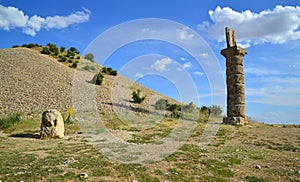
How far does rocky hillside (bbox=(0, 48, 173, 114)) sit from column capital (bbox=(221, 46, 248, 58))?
11.8 meters

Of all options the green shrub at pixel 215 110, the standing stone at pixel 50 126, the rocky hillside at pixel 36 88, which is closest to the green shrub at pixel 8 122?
the rocky hillside at pixel 36 88

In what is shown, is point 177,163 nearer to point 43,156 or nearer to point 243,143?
point 43,156

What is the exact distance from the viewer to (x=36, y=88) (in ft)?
99.9

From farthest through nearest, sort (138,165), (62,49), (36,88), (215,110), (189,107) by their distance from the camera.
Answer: (62,49)
(215,110)
(189,107)
(36,88)
(138,165)

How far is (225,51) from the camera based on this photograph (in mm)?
23750

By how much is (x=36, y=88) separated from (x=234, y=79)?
926 inches

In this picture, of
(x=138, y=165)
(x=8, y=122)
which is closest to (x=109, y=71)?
(x=8, y=122)

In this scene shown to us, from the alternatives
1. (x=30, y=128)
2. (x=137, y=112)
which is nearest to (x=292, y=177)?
(x=30, y=128)

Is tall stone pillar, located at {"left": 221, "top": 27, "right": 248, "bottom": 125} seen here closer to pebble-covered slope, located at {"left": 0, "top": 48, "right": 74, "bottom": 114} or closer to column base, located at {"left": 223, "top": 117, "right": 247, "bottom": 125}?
column base, located at {"left": 223, "top": 117, "right": 247, "bottom": 125}

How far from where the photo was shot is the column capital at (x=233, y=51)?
2305 cm

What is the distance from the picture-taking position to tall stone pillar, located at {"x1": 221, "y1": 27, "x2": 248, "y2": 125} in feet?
74.3

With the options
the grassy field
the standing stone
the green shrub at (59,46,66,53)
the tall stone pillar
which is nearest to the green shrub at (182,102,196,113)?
the tall stone pillar

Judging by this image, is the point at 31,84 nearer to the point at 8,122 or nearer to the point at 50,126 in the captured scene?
the point at 8,122

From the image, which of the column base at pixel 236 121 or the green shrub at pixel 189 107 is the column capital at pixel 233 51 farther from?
the green shrub at pixel 189 107
